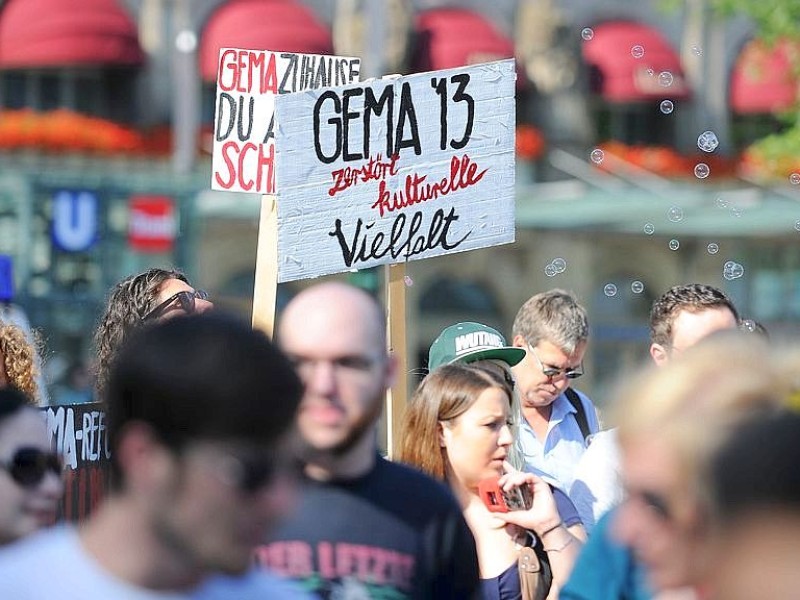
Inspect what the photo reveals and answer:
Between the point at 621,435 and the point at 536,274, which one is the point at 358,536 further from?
the point at 536,274

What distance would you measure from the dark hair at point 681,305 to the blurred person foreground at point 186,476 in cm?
278

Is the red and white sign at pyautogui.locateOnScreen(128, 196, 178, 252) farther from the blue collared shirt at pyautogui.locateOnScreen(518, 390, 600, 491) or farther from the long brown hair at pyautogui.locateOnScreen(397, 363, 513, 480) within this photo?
the long brown hair at pyautogui.locateOnScreen(397, 363, 513, 480)

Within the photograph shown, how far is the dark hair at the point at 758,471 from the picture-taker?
5.18ft

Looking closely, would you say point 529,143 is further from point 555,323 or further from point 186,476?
point 186,476

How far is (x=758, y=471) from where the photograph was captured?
1.58 m

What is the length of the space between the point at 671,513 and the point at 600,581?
0.97 m

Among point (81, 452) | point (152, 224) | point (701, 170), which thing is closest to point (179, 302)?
point (81, 452)

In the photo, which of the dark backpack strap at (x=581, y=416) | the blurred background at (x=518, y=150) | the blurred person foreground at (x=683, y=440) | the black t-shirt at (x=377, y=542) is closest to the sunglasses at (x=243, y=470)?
the blurred person foreground at (x=683, y=440)

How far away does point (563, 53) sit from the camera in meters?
24.9

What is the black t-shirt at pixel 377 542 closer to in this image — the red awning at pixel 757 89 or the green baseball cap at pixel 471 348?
the green baseball cap at pixel 471 348

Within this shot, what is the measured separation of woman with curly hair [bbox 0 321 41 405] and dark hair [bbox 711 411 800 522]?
288 cm

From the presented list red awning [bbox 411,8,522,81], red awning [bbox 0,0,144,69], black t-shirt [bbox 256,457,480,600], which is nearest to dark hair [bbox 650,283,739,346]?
black t-shirt [bbox 256,457,480,600]

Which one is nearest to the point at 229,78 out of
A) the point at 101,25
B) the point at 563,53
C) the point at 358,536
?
the point at 358,536

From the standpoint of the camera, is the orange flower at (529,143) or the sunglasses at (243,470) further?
the orange flower at (529,143)
